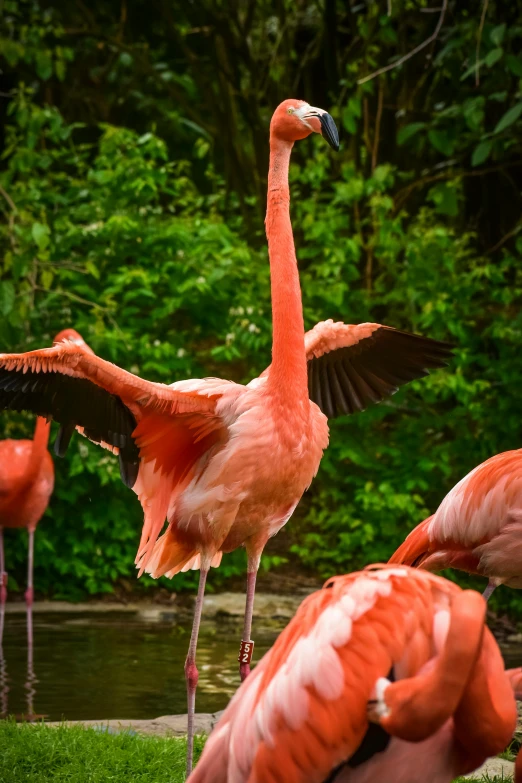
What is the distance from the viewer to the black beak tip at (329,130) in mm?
4136

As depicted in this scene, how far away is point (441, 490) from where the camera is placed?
27.1 ft

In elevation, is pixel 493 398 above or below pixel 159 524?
above

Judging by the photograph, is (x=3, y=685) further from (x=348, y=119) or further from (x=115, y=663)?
(x=348, y=119)

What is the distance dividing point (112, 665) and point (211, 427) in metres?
2.35

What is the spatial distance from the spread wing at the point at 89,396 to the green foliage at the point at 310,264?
97.5 inches

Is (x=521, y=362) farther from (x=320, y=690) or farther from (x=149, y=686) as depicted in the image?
(x=320, y=690)

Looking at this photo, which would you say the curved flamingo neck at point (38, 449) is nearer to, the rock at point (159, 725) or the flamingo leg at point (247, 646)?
the rock at point (159, 725)

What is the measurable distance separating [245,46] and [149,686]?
244 inches

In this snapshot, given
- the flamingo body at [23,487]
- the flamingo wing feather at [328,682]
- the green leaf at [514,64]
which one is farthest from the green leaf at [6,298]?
the flamingo wing feather at [328,682]

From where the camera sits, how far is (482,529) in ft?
13.9

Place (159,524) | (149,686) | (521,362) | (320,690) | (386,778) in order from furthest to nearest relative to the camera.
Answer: (521,362) < (149,686) < (159,524) < (386,778) < (320,690)

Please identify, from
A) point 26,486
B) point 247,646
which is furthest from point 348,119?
point 247,646

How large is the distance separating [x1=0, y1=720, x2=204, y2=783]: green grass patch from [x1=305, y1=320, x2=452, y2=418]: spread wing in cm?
176

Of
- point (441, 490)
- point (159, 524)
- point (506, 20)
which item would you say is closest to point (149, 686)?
point (159, 524)
